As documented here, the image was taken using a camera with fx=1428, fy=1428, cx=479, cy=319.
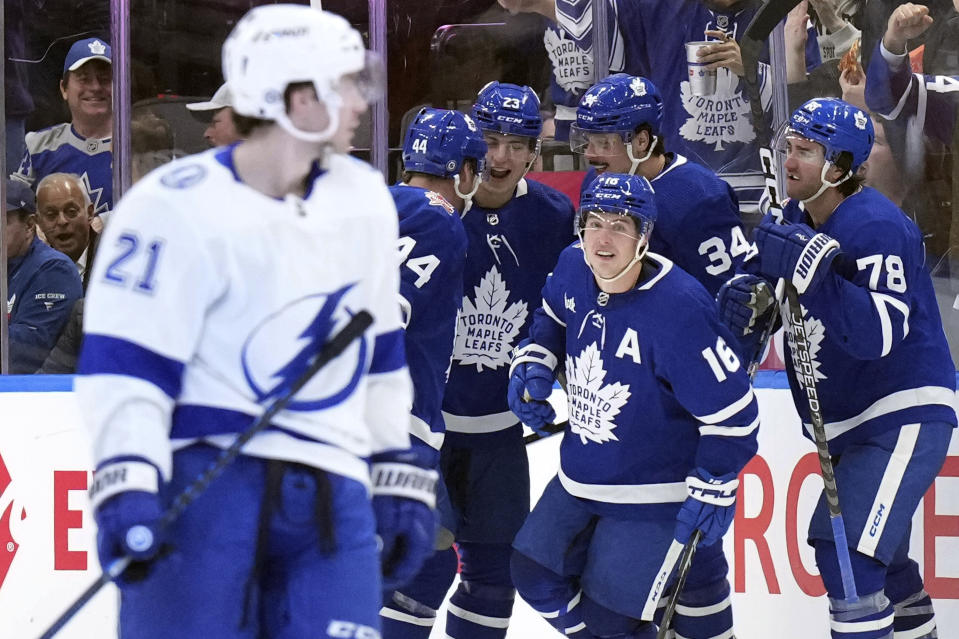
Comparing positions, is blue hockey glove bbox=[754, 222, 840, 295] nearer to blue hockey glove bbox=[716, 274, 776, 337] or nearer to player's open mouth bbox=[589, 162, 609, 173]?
blue hockey glove bbox=[716, 274, 776, 337]

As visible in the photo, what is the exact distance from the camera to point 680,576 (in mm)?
2951

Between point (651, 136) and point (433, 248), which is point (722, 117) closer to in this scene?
point (651, 136)

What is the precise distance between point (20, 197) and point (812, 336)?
2.51 m

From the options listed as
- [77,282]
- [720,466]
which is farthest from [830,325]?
[77,282]

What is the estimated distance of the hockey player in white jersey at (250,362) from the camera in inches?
70.2

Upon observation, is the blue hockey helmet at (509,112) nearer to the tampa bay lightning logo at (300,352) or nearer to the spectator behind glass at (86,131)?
the spectator behind glass at (86,131)

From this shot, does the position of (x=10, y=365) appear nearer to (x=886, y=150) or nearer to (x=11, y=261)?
(x=11, y=261)

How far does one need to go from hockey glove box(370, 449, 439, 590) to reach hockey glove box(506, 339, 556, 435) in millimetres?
1096

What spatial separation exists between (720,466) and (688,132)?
1749 mm

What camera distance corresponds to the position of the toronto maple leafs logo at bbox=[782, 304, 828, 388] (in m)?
3.17

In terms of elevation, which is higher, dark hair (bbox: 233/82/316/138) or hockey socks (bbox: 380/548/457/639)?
dark hair (bbox: 233/82/316/138)

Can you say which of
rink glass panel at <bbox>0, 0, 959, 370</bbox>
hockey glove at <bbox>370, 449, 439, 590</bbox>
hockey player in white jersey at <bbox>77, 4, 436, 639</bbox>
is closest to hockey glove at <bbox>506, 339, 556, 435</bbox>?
hockey glove at <bbox>370, 449, 439, 590</bbox>

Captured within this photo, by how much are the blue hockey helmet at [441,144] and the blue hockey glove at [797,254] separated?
28.0 inches

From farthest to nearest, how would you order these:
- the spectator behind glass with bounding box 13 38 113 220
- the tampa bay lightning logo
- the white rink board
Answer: the spectator behind glass with bounding box 13 38 113 220 → the white rink board → the tampa bay lightning logo
